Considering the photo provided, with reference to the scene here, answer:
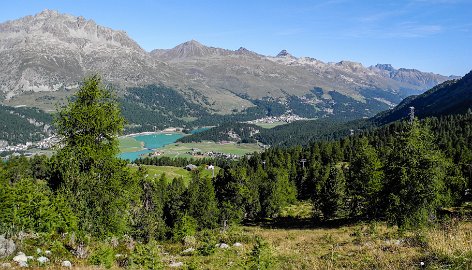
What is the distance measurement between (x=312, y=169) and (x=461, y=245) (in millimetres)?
110323

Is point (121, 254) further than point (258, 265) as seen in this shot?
Yes

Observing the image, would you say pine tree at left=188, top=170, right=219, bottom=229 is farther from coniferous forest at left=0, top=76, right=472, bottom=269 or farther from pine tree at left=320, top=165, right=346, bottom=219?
pine tree at left=320, top=165, right=346, bottom=219

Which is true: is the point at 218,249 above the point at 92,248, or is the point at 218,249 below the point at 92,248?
below

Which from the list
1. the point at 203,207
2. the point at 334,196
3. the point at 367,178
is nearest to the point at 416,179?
the point at 367,178

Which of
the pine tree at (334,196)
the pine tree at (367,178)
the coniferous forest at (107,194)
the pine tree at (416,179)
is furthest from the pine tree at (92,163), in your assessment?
the pine tree at (334,196)

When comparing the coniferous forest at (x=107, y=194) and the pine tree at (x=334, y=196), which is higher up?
the coniferous forest at (x=107, y=194)

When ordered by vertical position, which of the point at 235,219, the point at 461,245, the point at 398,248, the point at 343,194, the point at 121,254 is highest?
the point at 461,245

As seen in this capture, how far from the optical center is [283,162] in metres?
155

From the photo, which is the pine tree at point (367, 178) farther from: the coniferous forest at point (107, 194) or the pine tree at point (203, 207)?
the pine tree at point (203, 207)

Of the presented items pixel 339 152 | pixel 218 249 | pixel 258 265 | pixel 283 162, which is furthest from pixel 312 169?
pixel 258 265

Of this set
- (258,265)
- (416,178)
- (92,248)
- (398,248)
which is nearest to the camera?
(258,265)

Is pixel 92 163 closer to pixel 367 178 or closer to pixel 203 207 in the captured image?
pixel 367 178

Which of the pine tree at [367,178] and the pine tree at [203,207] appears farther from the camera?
the pine tree at [203,207]

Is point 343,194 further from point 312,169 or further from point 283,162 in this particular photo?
point 283,162
